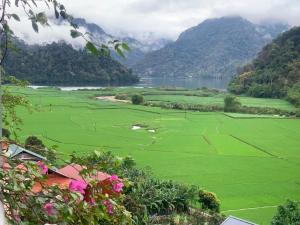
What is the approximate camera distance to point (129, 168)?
45.2ft

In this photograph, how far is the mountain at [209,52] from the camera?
471 ft

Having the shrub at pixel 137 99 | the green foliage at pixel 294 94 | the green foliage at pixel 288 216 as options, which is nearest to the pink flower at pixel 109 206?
the green foliage at pixel 288 216

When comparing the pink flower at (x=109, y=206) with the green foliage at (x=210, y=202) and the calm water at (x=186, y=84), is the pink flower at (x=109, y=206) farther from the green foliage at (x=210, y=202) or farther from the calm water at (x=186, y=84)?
the calm water at (x=186, y=84)

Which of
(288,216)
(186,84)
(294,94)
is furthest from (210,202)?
(186,84)

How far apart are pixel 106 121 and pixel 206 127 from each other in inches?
260

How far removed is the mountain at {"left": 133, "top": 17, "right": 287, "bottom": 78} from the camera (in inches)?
5650

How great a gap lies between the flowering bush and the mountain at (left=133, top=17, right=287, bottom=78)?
126270mm

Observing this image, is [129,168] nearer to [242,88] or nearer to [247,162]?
[247,162]

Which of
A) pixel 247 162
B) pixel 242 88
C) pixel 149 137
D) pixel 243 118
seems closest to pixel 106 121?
pixel 149 137

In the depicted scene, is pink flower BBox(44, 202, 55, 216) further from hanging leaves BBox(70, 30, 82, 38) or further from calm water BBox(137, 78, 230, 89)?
calm water BBox(137, 78, 230, 89)

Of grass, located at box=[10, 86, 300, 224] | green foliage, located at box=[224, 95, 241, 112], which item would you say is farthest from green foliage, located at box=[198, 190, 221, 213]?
green foliage, located at box=[224, 95, 241, 112]

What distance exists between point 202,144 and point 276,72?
3212 centimetres

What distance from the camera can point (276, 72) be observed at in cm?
5441

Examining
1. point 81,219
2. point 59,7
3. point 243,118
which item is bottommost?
point 243,118
